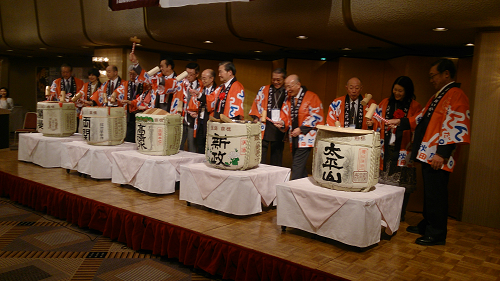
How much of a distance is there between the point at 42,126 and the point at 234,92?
2898 mm

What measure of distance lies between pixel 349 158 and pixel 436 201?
2.66ft

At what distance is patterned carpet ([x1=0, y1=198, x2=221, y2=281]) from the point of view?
9.13ft

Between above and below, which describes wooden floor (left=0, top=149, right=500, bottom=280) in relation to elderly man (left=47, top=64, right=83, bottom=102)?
below

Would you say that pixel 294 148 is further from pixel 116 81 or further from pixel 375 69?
pixel 116 81

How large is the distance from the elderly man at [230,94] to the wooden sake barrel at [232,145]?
827 millimetres

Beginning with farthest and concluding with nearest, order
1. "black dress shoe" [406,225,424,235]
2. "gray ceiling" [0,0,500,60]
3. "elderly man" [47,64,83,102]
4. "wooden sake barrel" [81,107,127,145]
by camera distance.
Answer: "elderly man" [47,64,83,102] → "wooden sake barrel" [81,107,127,145] → "gray ceiling" [0,0,500,60] → "black dress shoe" [406,225,424,235]

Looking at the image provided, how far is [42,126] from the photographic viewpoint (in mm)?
5449

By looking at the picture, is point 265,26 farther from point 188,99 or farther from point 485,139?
point 485,139

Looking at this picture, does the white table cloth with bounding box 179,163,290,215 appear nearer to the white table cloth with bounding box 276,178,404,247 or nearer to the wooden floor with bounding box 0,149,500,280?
the wooden floor with bounding box 0,149,500,280

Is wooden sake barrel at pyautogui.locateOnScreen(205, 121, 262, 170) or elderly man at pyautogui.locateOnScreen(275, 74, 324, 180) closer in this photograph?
wooden sake barrel at pyautogui.locateOnScreen(205, 121, 262, 170)

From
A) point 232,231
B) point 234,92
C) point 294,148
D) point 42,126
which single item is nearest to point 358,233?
point 232,231

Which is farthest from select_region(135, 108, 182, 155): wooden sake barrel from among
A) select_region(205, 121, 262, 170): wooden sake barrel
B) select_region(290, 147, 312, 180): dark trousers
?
select_region(290, 147, 312, 180): dark trousers

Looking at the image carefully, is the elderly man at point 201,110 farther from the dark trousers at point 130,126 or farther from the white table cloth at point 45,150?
the white table cloth at point 45,150

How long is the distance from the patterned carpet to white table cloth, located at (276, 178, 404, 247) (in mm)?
778
